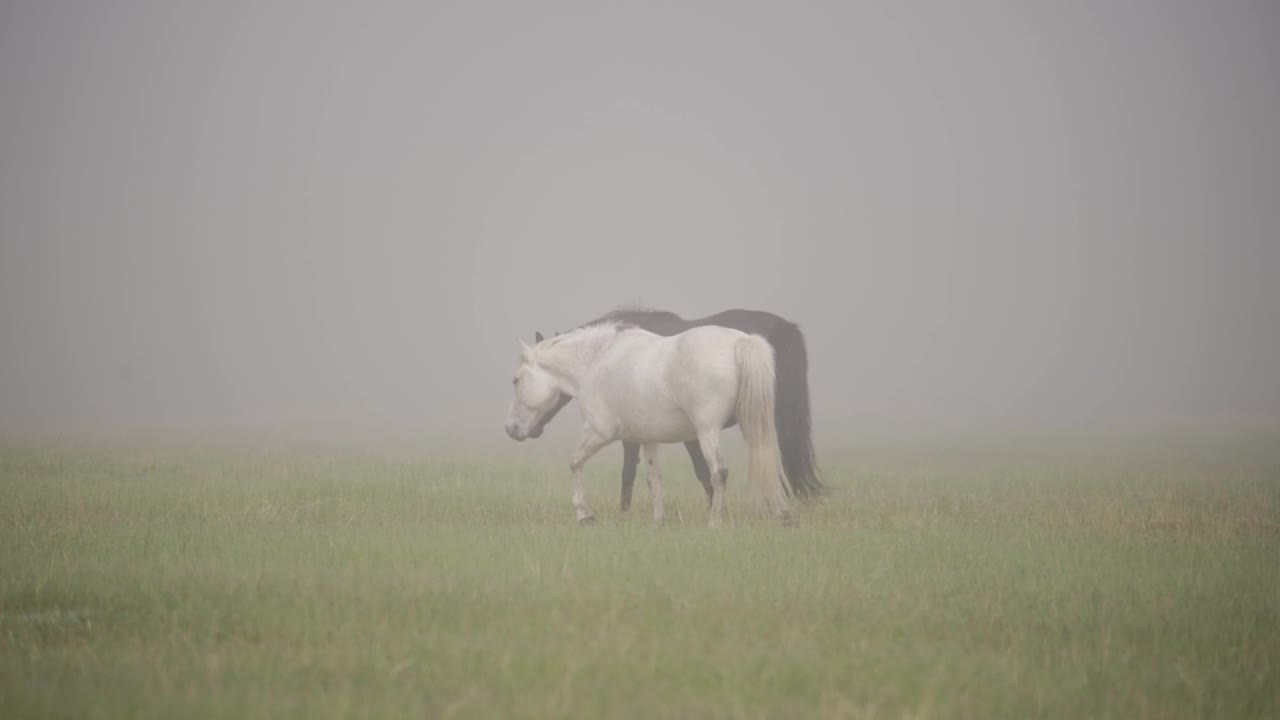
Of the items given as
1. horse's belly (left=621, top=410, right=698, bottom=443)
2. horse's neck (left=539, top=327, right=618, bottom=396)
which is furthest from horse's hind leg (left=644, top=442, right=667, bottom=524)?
horse's neck (left=539, top=327, right=618, bottom=396)

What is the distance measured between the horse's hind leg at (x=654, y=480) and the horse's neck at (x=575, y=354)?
1202 mm

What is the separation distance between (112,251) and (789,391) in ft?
361

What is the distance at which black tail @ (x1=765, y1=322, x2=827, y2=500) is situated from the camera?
1137 cm

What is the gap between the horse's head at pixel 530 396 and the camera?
11.2 m

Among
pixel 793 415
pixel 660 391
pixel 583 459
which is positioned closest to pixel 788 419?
pixel 793 415

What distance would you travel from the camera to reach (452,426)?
36.9m

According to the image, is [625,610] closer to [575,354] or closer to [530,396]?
[575,354]

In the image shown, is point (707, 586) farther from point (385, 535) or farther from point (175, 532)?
point (175, 532)

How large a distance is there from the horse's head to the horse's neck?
13 centimetres

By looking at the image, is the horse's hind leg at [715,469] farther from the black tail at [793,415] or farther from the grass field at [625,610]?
the black tail at [793,415]

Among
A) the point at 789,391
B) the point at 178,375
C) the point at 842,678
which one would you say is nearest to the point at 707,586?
the point at 842,678

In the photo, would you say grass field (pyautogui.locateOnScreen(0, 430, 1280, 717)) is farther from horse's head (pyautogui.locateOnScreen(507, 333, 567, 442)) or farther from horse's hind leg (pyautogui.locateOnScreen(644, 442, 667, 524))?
horse's head (pyautogui.locateOnScreen(507, 333, 567, 442))

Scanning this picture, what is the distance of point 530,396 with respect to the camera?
11.3 metres

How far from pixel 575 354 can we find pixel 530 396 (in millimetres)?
827
